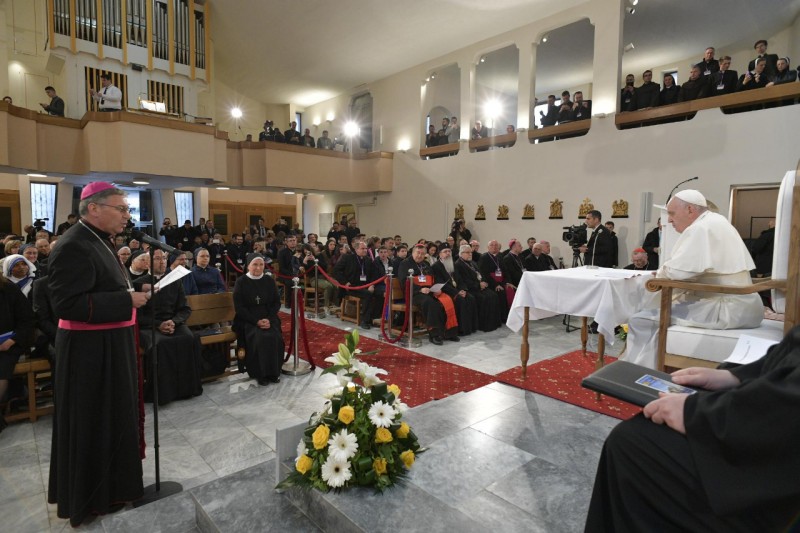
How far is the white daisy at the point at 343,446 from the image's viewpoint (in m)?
A: 2.05

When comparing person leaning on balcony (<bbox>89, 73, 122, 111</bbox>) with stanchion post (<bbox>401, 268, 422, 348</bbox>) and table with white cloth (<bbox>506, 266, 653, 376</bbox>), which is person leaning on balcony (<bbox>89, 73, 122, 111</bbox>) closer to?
stanchion post (<bbox>401, 268, 422, 348</bbox>)

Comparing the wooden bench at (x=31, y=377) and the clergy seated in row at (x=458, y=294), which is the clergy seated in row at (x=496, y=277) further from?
the wooden bench at (x=31, y=377)

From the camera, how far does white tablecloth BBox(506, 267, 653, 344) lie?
3.69 meters

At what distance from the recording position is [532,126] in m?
11.2

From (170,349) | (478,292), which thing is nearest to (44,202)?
(170,349)

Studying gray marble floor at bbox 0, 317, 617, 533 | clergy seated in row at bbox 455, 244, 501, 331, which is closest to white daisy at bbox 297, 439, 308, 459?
gray marble floor at bbox 0, 317, 617, 533

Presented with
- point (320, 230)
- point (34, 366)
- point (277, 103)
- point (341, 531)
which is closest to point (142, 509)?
point (341, 531)

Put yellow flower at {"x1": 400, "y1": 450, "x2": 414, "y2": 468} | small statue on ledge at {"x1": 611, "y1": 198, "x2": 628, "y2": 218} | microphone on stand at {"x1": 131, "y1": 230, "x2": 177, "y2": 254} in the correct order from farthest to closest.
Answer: small statue on ledge at {"x1": 611, "y1": 198, "x2": 628, "y2": 218}
microphone on stand at {"x1": 131, "y1": 230, "x2": 177, "y2": 254}
yellow flower at {"x1": 400, "y1": 450, "x2": 414, "y2": 468}

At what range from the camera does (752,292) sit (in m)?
2.90

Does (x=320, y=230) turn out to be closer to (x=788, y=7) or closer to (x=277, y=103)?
(x=277, y=103)

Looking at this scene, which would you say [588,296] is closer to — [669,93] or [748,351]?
[748,351]

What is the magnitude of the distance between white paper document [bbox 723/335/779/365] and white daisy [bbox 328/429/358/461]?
64.3 inches

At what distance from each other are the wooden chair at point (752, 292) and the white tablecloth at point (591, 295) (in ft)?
1.56

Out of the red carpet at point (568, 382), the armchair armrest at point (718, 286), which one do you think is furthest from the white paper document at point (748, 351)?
the red carpet at point (568, 382)
